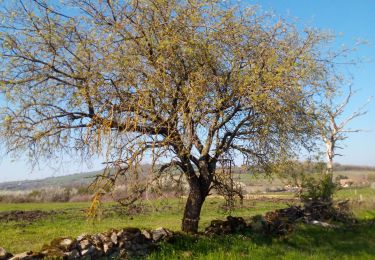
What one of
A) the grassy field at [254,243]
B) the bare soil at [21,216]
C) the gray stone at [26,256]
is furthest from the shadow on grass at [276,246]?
the bare soil at [21,216]

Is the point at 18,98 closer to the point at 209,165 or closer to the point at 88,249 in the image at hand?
the point at 88,249

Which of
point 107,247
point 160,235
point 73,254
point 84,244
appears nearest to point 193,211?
point 160,235

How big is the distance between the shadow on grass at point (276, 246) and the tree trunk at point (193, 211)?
99cm

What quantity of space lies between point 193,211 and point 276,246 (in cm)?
289

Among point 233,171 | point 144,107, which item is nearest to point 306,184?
point 233,171

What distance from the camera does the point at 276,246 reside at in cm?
1458

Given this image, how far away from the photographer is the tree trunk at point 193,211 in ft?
49.9

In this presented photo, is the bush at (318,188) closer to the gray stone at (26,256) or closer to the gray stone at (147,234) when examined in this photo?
the gray stone at (147,234)

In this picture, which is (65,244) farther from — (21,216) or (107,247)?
(21,216)

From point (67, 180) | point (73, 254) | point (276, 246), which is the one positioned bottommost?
point (276, 246)

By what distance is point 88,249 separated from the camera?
36.8 ft

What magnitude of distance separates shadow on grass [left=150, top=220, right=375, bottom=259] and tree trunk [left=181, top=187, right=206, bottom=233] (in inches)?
38.9

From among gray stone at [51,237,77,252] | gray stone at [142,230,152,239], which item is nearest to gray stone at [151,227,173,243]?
gray stone at [142,230,152,239]

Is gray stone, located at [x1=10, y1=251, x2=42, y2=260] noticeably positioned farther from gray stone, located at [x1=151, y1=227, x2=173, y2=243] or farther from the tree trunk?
the tree trunk
